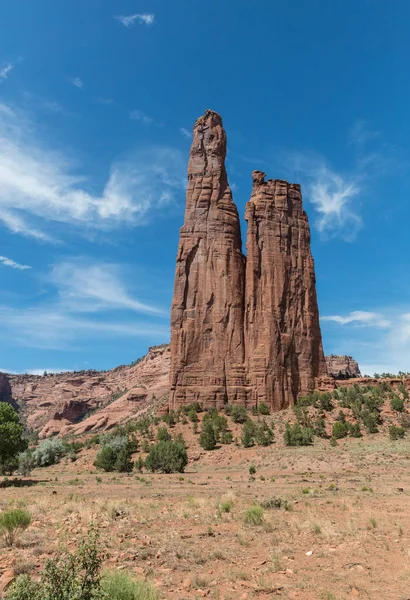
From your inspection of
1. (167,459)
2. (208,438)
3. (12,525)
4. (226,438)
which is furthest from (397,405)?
(12,525)

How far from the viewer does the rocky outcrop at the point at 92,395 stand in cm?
9531

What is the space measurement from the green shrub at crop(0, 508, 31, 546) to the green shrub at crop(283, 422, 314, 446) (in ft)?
115

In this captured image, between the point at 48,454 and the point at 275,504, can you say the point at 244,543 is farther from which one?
the point at 48,454

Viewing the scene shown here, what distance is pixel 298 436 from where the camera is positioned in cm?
4206

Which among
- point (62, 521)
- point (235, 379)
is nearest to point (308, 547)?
point (62, 521)

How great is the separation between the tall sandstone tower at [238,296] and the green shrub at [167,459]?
736 inches

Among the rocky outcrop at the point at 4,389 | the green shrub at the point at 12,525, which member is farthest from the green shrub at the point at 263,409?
Answer: the rocky outcrop at the point at 4,389

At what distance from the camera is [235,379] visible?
56.2 meters

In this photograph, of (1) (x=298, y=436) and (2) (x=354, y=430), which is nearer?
(1) (x=298, y=436)

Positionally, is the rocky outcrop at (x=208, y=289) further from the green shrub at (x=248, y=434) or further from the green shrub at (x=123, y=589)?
the green shrub at (x=123, y=589)

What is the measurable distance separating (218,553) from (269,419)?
43519mm

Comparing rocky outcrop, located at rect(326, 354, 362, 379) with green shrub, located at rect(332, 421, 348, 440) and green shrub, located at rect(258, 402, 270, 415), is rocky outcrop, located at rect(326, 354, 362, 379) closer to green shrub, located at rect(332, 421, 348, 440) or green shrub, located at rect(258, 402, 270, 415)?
green shrub, located at rect(258, 402, 270, 415)

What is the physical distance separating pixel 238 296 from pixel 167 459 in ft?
98.1

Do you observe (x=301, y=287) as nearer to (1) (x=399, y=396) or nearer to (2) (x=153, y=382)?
(1) (x=399, y=396)
